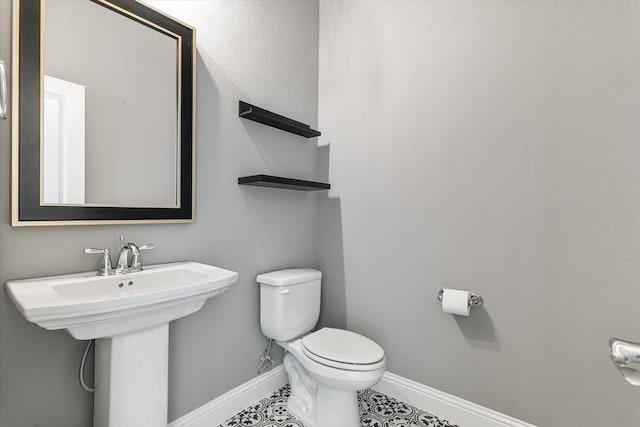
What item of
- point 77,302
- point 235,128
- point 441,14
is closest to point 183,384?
point 77,302

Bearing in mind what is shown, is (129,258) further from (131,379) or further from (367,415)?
(367,415)

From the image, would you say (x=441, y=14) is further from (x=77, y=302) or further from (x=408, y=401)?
(x=408, y=401)

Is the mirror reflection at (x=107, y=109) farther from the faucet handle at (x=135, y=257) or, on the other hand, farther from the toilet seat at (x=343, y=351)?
the toilet seat at (x=343, y=351)

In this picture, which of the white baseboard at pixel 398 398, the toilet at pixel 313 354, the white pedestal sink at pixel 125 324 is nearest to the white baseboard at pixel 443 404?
the white baseboard at pixel 398 398

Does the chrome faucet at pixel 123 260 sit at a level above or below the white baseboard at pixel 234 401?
above

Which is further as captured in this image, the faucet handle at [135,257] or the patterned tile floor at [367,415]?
the patterned tile floor at [367,415]

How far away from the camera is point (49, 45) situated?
1.11 meters

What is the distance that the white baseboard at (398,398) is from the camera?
1518mm

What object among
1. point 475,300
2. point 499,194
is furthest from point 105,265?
point 499,194

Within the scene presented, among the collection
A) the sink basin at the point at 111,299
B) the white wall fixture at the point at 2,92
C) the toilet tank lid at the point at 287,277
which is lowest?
the toilet tank lid at the point at 287,277

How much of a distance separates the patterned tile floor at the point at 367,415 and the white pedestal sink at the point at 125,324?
0.59m

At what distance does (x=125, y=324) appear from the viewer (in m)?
0.99

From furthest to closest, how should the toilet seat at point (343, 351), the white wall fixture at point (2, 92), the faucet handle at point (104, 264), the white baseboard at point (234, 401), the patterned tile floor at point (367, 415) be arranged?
the patterned tile floor at point (367, 415), the white baseboard at point (234, 401), the toilet seat at point (343, 351), the faucet handle at point (104, 264), the white wall fixture at point (2, 92)

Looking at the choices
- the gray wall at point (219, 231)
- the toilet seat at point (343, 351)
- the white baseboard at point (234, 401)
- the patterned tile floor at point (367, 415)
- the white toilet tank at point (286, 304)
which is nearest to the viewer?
the gray wall at point (219, 231)
